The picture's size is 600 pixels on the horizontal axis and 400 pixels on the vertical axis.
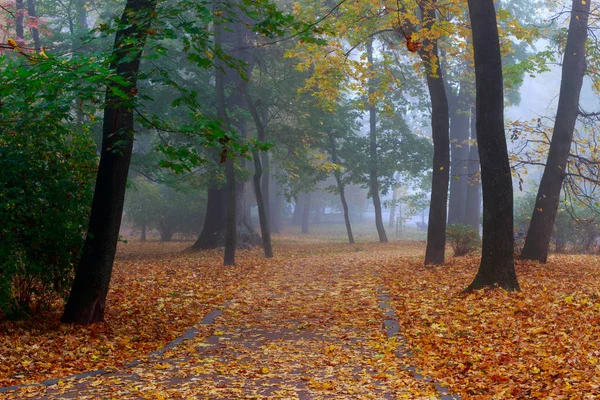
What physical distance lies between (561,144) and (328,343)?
33.1 feet

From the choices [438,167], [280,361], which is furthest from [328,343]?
[438,167]

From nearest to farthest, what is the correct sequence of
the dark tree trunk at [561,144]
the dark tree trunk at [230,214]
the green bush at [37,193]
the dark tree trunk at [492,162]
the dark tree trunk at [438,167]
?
the green bush at [37,193] < the dark tree trunk at [492,162] < the dark tree trunk at [561,144] < the dark tree trunk at [438,167] < the dark tree trunk at [230,214]

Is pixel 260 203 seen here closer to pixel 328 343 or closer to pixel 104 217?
pixel 104 217

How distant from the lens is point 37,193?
800 cm

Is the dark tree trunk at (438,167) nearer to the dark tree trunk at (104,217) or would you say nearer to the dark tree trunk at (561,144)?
the dark tree trunk at (561,144)

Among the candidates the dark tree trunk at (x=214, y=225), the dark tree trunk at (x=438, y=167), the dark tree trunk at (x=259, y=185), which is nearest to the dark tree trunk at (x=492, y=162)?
the dark tree trunk at (x=438, y=167)

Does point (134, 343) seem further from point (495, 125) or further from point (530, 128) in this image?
point (530, 128)

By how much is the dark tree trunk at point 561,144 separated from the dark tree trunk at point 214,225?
1232 centimetres

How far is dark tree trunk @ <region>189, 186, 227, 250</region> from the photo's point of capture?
23531 mm

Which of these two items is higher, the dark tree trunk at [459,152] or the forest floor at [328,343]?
the dark tree trunk at [459,152]

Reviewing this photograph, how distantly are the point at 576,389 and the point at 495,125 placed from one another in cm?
627

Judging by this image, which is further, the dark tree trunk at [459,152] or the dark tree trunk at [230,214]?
the dark tree trunk at [459,152]

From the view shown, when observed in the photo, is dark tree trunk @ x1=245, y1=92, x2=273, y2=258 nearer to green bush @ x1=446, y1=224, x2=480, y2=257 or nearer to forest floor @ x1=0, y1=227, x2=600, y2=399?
green bush @ x1=446, y1=224, x2=480, y2=257

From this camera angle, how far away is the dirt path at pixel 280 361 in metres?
5.69
